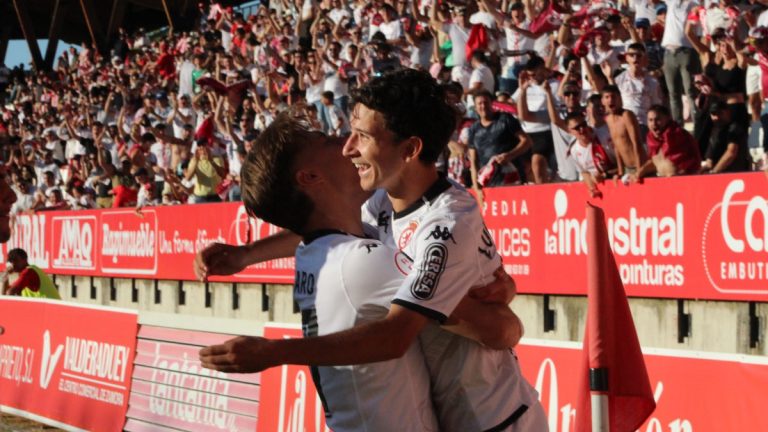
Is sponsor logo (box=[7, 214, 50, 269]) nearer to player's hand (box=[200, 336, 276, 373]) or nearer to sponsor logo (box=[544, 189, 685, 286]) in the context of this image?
sponsor logo (box=[544, 189, 685, 286])

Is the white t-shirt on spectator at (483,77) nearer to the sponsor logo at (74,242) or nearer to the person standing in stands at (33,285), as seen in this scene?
the person standing in stands at (33,285)

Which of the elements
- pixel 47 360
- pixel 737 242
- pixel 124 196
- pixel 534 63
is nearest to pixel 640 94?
pixel 534 63

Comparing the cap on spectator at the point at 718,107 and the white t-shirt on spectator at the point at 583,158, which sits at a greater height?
the cap on spectator at the point at 718,107

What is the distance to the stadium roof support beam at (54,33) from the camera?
1710 inches

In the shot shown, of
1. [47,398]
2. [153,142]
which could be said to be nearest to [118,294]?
[153,142]

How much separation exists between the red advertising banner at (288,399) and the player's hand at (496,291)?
4.10 metres

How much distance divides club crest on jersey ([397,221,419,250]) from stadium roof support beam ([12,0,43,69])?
134 feet

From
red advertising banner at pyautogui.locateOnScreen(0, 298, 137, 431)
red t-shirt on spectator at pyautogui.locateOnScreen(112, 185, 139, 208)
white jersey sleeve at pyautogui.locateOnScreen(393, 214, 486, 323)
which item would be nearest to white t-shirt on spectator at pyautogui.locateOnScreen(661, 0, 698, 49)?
red advertising banner at pyautogui.locateOnScreen(0, 298, 137, 431)

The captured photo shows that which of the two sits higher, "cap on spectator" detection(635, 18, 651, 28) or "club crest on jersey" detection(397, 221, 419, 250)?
"cap on spectator" detection(635, 18, 651, 28)

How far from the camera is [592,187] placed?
11.2m

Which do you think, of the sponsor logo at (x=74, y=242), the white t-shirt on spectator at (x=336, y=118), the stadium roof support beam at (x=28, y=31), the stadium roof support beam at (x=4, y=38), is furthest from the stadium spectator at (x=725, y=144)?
the stadium roof support beam at (x=4, y=38)

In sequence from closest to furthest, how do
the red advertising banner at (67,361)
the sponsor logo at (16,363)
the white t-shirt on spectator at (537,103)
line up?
the red advertising banner at (67,361) < the sponsor logo at (16,363) < the white t-shirt on spectator at (537,103)

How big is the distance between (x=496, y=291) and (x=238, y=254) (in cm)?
101

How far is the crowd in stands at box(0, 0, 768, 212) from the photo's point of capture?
1151cm
